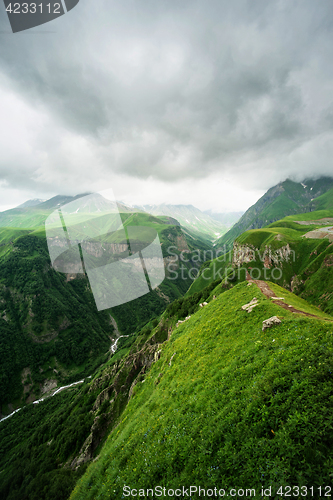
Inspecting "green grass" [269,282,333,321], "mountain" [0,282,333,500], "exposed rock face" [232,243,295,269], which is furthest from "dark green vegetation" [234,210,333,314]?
"mountain" [0,282,333,500]

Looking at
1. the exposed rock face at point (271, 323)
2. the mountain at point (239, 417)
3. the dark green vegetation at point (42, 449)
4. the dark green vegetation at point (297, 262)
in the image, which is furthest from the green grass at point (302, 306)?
the dark green vegetation at point (42, 449)

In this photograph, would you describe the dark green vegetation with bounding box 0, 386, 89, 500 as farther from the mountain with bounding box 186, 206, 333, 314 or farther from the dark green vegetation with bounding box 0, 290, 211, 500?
the mountain with bounding box 186, 206, 333, 314

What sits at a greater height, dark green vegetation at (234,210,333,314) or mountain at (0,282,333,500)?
mountain at (0,282,333,500)

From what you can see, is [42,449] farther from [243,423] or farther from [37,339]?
[37,339]

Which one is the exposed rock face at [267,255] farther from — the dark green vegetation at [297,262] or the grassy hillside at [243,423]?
the grassy hillside at [243,423]

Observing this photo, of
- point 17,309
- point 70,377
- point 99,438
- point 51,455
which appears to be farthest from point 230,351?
point 17,309
